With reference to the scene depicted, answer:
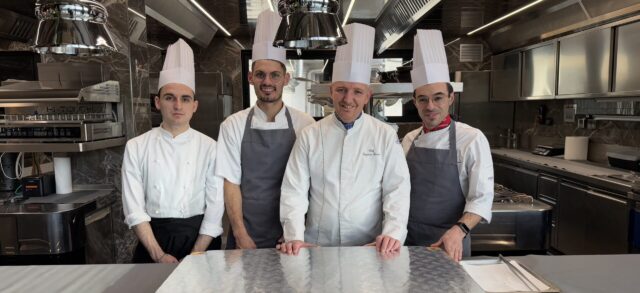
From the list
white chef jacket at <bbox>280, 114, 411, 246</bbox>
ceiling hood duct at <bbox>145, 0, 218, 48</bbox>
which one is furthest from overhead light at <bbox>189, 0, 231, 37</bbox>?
white chef jacket at <bbox>280, 114, 411, 246</bbox>

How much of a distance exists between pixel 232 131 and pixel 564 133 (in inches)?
177

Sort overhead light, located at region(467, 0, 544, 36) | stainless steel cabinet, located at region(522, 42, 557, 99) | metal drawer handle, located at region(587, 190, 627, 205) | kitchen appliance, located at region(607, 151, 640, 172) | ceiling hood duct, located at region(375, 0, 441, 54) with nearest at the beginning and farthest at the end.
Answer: metal drawer handle, located at region(587, 190, 627, 205), ceiling hood duct, located at region(375, 0, 441, 54), kitchen appliance, located at region(607, 151, 640, 172), overhead light, located at region(467, 0, 544, 36), stainless steel cabinet, located at region(522, 42, 557, 99)

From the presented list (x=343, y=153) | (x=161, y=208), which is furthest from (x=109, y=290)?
(x=343, y=153)

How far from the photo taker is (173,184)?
1.88 metres

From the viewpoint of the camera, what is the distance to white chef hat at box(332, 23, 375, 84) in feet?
5.96

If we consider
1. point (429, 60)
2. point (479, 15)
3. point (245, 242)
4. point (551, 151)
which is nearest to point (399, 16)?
point (479, 15)

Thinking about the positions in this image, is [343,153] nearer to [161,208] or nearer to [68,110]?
[161,208]

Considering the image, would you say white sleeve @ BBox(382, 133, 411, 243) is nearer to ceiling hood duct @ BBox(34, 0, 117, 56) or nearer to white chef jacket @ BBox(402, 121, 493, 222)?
white chef jacket @ BBox(402, 121, 493, 222)

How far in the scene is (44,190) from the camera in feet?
9.68

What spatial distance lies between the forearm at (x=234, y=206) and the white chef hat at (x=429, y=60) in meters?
0.99

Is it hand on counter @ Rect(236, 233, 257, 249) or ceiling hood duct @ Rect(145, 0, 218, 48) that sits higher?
ceiling hood duct @ Rect(145, 0, 218, 48)

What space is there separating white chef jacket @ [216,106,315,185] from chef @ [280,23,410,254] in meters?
0.26

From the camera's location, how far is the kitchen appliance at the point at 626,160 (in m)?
3.52

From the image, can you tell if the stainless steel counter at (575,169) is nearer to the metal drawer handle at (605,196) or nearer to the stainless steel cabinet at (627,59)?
the metal drawer handle at (605,196)
